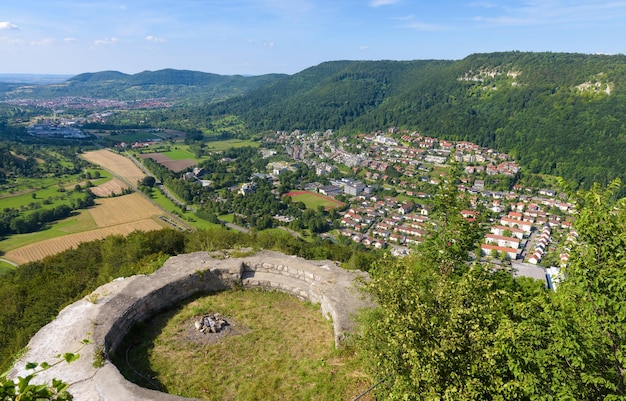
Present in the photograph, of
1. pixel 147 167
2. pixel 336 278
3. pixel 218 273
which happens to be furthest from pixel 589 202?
pixel 147 167

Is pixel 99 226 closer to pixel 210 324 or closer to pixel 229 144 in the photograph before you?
pixel 210 324

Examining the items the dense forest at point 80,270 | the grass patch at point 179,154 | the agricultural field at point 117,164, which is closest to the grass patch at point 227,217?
the agricultural field at point 117,164

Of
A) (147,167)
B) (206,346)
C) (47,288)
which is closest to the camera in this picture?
(206,346)

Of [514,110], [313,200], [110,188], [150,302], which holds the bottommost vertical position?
[313,200]

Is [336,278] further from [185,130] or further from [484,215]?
[185,130]

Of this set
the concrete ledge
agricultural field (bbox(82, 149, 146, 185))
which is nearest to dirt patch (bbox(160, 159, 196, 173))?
agricultural field (bbox(82, 149, 146, 185))

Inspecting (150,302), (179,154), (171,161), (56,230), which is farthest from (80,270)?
(179,154)
